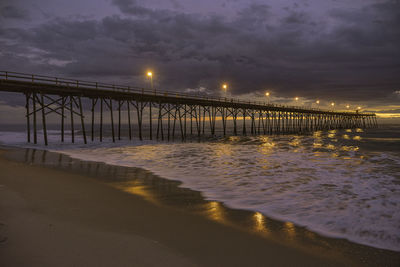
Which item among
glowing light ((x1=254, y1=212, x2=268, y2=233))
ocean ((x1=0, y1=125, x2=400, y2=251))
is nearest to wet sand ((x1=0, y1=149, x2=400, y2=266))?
glowing light ((x1=254, y1=212, x2=268, y2=233))

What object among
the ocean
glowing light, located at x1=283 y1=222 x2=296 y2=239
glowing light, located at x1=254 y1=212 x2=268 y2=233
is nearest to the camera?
glowing light, located at x1=283 y1=222 x2=296 y2=239

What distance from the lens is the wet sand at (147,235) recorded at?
8.89ft

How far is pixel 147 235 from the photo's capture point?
131 inches

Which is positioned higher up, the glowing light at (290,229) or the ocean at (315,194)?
the glowing light at (290,229)

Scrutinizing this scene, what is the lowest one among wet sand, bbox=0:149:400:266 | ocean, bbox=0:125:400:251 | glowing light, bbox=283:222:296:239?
ocean, bbox=0:125:400:251

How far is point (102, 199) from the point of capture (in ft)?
16.4

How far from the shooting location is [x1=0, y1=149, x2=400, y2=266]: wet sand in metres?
2.71

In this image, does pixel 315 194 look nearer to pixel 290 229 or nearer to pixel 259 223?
pixel 290 229

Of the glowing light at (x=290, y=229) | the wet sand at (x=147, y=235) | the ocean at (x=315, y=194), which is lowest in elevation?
the ocean at (x=315, y=194)

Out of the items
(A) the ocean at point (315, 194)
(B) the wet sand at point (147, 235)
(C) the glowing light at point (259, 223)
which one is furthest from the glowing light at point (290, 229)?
(C) the glowing light at point (259, 223)

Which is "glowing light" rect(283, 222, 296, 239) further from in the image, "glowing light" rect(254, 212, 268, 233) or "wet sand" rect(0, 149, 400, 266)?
"glowing light" rect(254, 212, 268, 233)

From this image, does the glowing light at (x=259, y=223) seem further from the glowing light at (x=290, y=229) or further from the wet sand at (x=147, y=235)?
the glowing light at (x=290, y=229)

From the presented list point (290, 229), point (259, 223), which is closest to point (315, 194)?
point (290, 229)

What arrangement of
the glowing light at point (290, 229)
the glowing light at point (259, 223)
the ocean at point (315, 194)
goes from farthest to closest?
the ocean at point (315, 194)
the glowing light at point (259, 223)
the glowing light at point (290, 229)
